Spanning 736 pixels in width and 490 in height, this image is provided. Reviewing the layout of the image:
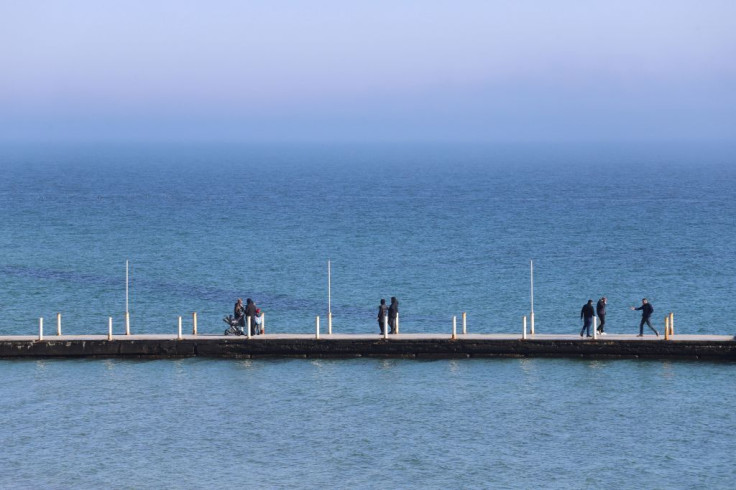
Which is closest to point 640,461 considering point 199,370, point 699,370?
point 699,370

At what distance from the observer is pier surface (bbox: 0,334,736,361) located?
42031 millimetres

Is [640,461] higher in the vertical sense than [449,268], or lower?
lower

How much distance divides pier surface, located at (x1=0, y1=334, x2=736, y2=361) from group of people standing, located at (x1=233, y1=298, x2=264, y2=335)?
58 cm

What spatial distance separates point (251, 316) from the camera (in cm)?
4256

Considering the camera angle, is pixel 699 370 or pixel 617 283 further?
pixel 617 283

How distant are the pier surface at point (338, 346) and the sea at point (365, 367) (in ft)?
1.85

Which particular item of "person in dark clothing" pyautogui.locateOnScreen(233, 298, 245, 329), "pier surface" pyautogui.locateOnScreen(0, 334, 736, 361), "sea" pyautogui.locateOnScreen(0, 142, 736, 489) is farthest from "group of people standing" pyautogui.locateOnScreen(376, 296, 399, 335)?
"person in dark clothing" pyautogui.locateOnScreen(233, 298, 245, 329)

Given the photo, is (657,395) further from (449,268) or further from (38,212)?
(38,212)

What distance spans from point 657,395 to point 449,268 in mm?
34057

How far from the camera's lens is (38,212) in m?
110

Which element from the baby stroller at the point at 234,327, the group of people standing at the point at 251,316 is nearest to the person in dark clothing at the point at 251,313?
the group of people standing at the point at 251,316

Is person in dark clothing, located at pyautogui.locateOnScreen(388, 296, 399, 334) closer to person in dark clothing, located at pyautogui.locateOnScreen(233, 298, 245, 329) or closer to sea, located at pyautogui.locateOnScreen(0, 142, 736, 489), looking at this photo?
sea, located at pyautogui.locateOnScreen(0, 142, 736, 489)

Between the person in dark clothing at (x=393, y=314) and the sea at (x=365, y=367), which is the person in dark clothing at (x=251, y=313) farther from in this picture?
the person in dark clothing at (x=393, y=314)

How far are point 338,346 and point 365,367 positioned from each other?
1605 mm
